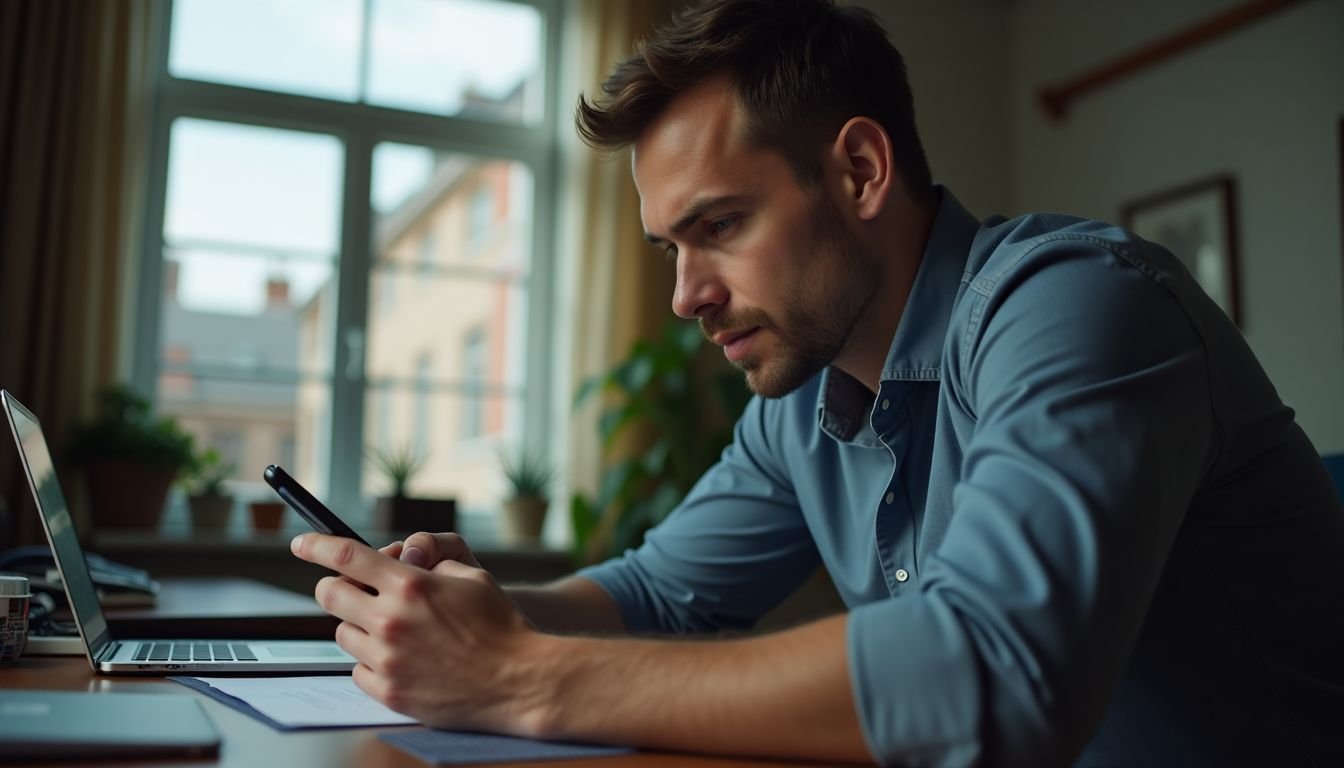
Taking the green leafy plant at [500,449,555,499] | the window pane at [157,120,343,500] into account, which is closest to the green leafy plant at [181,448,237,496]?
the window pane at [157,120,343,500]

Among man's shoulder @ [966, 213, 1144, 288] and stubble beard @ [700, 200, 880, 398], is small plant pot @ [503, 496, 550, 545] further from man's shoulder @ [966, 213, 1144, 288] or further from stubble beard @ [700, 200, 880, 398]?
man's shoulder @ [966, 213, 1144, 288]

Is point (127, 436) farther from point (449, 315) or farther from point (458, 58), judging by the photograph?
point (458, 58)

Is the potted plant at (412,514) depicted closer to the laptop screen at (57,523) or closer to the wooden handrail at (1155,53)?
the laptop screen at (57,523)

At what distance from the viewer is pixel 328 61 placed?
12.1ft

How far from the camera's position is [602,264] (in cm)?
373

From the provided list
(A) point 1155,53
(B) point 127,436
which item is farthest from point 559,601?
(A) point 1155,53

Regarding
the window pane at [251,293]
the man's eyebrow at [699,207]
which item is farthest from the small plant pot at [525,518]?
the man's eyebrow at [699,207]

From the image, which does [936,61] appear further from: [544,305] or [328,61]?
[328,61]

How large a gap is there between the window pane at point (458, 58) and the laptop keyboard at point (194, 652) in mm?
2815

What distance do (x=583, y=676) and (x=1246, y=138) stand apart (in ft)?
11.1

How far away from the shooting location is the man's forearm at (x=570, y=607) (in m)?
1.21

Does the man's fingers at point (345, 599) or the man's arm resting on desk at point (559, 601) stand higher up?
the man's fingers at point (345, 599)

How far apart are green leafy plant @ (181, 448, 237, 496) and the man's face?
→ 95.9 inches

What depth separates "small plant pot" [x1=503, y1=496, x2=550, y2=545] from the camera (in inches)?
141
